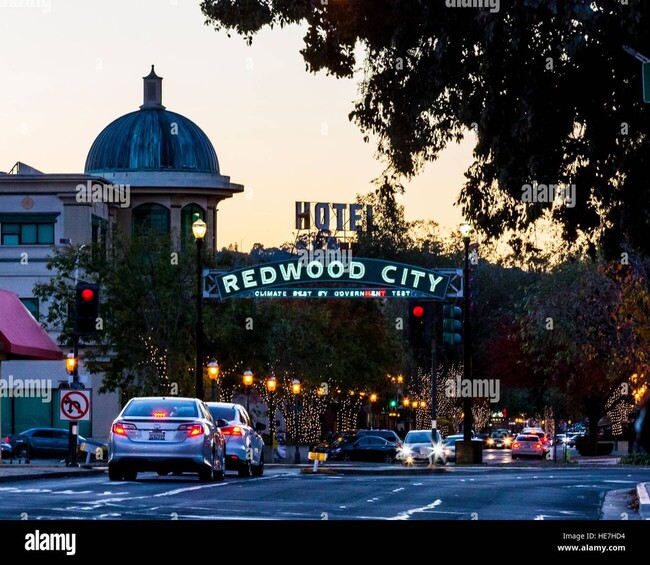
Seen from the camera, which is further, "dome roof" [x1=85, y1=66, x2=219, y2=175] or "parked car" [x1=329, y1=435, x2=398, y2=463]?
"dome roof" [x1=85, y1=66, x2=219, y2=175]

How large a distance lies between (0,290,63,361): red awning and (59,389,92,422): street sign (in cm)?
170

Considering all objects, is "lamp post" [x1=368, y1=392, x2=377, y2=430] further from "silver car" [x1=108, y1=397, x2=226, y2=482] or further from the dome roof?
"silver car" [x1=108, y1=397, x2=226, y2=482]

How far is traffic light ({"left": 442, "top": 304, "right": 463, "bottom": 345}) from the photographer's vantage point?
3881 cm

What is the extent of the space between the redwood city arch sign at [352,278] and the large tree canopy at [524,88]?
68.7 feet

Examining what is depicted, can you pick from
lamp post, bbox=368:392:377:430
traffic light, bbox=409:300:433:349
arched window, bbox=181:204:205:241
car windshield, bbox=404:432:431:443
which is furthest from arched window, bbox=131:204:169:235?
traffic light, bbox=409:300:433:349

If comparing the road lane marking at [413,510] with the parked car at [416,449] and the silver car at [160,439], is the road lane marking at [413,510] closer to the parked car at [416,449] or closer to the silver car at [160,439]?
the silver car at [160,439]

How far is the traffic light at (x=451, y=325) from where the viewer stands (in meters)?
38.8

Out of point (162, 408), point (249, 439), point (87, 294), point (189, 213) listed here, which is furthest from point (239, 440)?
point (189, 213)

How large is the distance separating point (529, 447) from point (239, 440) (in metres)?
43.0

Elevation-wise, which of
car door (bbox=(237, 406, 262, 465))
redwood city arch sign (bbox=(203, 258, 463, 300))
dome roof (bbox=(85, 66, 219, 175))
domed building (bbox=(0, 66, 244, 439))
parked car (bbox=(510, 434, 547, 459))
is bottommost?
parked car (bbox=(510, 434, 547, 459))

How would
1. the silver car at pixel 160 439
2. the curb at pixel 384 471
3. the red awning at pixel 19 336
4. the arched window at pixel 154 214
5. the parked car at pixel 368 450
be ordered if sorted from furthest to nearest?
the arched window at pixel 154 214
the parked car at pixel 368 450
the curb at pixel 384 471
the red awning at pixel 19 336
the silver car at pixel 160 439

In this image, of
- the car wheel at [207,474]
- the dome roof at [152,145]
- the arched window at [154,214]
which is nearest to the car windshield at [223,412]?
the car wheel at [207,474]

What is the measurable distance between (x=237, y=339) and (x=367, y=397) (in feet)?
98.0
